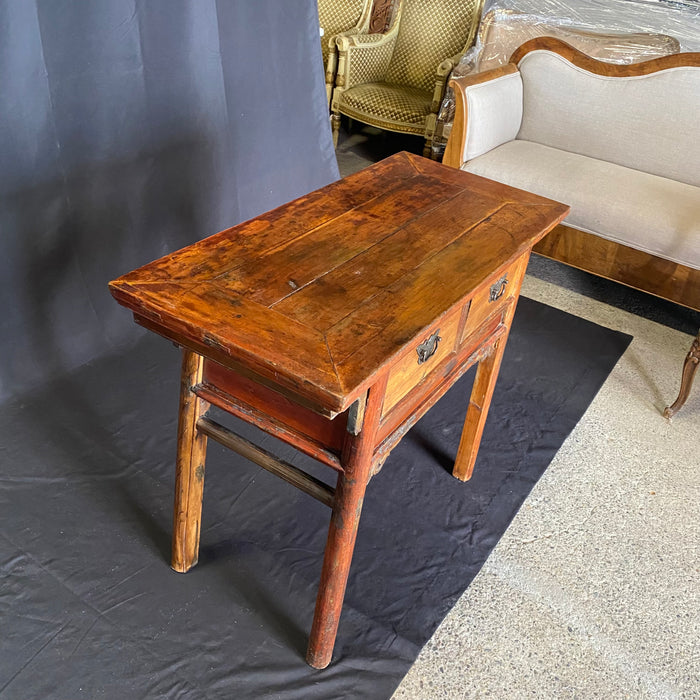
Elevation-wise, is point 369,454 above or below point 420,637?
above

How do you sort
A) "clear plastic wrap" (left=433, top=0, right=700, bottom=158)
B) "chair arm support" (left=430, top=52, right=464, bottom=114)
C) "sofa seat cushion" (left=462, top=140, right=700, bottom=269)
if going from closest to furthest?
"sofa seat cushion" (left=462, top=140, right=700, bottom=269), "clear plastic wrap" (left=433, top=0, right=700, bottom=158), "chair arm support" (left=430, top=52, right=464, bottom=114)

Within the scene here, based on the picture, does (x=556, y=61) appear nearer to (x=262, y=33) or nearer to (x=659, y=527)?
(x=262, y=33)

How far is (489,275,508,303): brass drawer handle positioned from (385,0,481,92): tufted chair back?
2.74 metres

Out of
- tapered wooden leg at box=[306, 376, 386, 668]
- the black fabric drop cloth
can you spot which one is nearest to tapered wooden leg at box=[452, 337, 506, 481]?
the black fabric drop cloth

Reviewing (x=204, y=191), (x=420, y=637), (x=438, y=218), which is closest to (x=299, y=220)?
(x=438, y=218)

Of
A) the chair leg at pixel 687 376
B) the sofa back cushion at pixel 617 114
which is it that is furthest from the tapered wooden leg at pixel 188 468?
the sofa back cushion at pixel 617 114

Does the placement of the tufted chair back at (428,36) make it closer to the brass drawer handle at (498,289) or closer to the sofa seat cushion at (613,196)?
the sofa seat cushion at (613,196)

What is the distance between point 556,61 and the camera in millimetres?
3141

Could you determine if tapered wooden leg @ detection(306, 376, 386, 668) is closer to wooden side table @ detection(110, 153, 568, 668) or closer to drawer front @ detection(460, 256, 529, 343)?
wooden side table @ detection(110, 153, 568, 668)

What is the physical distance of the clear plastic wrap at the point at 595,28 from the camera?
306cm

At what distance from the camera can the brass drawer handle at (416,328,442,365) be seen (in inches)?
50.9

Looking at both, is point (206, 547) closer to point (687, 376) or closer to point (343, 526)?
point (343, 526)

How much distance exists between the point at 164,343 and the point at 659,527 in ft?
5.10

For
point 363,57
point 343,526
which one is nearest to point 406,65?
point 363,57
